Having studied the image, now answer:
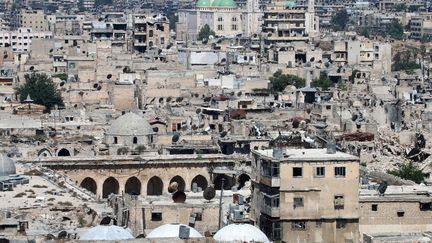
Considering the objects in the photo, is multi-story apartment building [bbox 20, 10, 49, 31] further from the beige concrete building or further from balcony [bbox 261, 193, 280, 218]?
balcony [bbox 261, 193, 280, 218]

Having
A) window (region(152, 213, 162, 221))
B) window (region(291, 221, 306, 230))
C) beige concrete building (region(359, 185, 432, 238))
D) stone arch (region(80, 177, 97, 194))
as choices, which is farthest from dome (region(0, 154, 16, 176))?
window (region(291, 221, 306, 230))

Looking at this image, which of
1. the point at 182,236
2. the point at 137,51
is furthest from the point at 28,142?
the point at 137,51

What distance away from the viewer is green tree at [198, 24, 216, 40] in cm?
13807

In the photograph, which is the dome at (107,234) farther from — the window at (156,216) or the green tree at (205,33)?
the green tree at (205,33)

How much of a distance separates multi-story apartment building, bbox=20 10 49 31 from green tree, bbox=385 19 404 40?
1193 inches

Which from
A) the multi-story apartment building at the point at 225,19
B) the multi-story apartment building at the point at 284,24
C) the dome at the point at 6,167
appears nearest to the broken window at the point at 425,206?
the dome at the point at 6,167

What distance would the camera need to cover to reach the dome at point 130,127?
5909 cm

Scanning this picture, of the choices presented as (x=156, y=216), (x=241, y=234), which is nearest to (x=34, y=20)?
(x=156, y=216)

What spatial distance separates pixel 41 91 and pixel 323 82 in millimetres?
18496

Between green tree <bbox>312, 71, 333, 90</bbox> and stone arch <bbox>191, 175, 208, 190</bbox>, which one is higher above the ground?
green tree <bbox>312, 71, 333, 90</bbox>

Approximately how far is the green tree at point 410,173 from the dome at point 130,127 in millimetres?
12780

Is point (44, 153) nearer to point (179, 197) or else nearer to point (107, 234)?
point (179, 197)

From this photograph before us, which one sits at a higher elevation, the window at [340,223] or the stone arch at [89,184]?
the window at [340,223]

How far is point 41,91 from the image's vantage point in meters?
79.9
